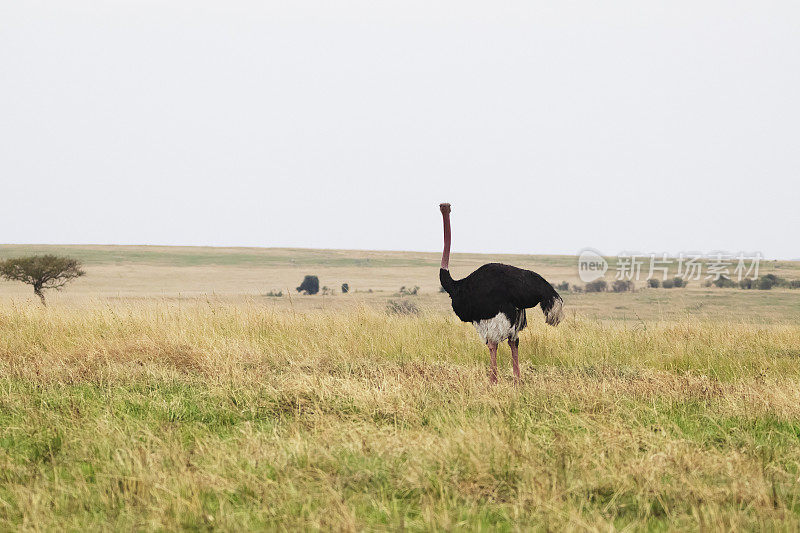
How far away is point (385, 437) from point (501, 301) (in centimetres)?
335

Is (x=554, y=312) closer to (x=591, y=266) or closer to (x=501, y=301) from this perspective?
(x=501, y=301)

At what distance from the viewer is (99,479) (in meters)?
4.84

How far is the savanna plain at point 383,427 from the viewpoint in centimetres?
426

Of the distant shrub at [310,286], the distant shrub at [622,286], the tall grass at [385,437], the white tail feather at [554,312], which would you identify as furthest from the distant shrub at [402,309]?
the distant shrub at [622,286]

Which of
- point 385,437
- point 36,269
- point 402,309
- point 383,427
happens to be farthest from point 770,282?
point 385,437

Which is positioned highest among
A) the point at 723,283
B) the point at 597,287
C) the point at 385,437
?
the point at 385,437

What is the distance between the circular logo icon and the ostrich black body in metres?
58.4

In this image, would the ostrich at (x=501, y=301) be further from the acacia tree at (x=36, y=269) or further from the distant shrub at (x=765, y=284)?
the distant shrub at (x=765, y=284)

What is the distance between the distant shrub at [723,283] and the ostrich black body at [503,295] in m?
48.1

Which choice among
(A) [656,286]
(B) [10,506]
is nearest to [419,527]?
(B) [10,506]

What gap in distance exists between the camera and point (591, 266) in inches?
3009

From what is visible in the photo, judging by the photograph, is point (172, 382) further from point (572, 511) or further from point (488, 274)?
point (572, 511)

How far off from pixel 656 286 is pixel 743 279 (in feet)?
25.9

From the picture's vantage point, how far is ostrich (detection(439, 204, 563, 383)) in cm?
833
